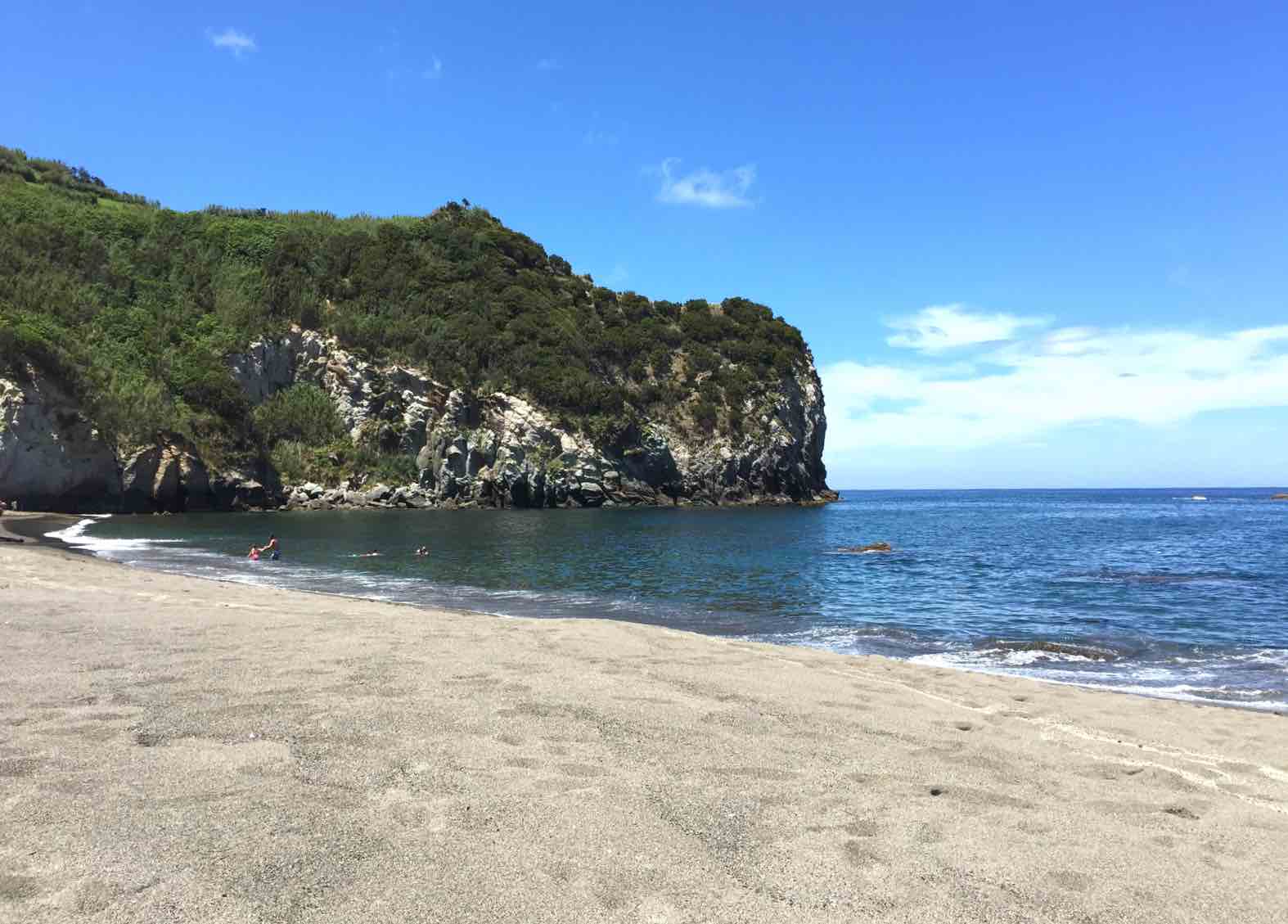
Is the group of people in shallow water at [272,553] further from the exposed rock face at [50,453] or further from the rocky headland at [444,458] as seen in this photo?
the rocky headland at [444,458]

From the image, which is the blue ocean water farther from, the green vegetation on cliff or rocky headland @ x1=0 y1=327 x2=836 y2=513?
the green vegetation on cliff

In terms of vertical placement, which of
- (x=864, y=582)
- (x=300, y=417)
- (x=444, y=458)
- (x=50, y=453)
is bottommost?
(x=864, y=582)

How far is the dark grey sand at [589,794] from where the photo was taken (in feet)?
14.0

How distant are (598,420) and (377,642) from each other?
71.0 m

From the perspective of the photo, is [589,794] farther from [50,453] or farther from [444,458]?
[444,458]

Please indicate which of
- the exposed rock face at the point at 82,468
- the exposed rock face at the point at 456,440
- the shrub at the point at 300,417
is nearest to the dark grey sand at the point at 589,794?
the exposed rock face at the point at 82,468

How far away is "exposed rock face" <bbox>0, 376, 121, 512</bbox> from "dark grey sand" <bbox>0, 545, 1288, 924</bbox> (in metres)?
52.4

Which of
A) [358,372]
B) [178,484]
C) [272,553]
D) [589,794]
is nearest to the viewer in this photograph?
[589,794]

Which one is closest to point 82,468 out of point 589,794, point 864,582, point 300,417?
point 300,417

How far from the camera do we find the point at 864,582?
91.2 ft

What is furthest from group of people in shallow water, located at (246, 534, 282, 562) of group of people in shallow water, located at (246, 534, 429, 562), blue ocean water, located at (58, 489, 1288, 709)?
blue ocean water, located at (58, 489, 1288, 709)

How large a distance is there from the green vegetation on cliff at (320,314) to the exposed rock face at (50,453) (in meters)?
2.16

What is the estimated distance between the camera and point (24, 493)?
53.3 meters

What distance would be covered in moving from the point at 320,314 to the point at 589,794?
290 ft
